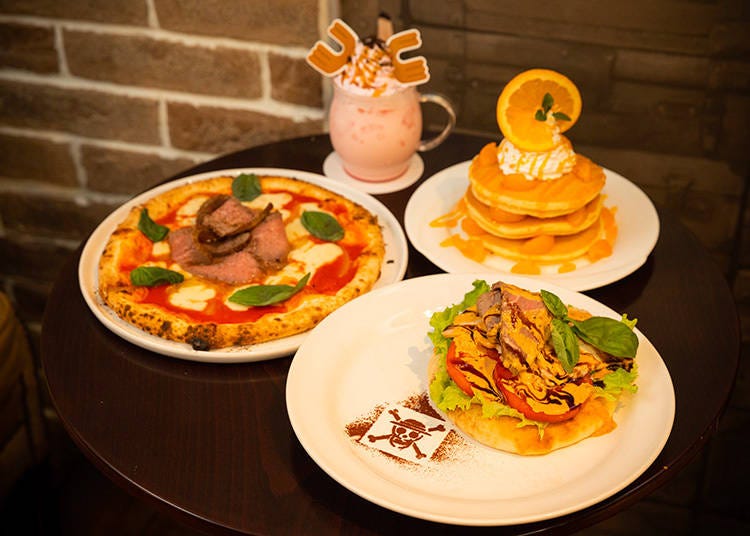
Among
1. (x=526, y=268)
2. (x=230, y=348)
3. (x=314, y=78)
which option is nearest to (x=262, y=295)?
(x=230, y=348)

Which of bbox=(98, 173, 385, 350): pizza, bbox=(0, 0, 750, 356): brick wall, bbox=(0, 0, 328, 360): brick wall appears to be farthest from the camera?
bbox=(0, 0, 328, 360): brick wall

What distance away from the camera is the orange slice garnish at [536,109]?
1717mm

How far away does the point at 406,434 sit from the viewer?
4.39 ft

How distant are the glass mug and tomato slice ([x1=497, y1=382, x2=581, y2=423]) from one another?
33.4 inches

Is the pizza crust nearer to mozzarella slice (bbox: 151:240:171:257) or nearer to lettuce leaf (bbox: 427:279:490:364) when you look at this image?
lettuce leaf (bbox: 427:279:490:364)

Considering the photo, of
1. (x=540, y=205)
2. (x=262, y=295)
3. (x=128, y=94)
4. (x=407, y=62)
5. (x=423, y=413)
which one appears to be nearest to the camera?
(x=423, y=413)

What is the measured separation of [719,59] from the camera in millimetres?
2240

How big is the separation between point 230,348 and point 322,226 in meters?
0.41

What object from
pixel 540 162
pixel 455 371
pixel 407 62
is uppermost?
pixel 407 62

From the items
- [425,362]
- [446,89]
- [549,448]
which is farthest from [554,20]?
[549,448]

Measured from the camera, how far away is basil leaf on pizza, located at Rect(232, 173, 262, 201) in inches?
75.9

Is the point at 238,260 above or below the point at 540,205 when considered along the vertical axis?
below

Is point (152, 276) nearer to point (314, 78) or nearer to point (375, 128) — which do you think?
point (375, 128)

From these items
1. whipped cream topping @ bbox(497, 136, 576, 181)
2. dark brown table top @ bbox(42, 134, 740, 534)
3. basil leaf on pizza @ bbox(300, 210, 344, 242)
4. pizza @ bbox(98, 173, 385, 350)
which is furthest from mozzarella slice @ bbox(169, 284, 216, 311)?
whipped cream topping @ bbox(497, 136, 576, 181)
